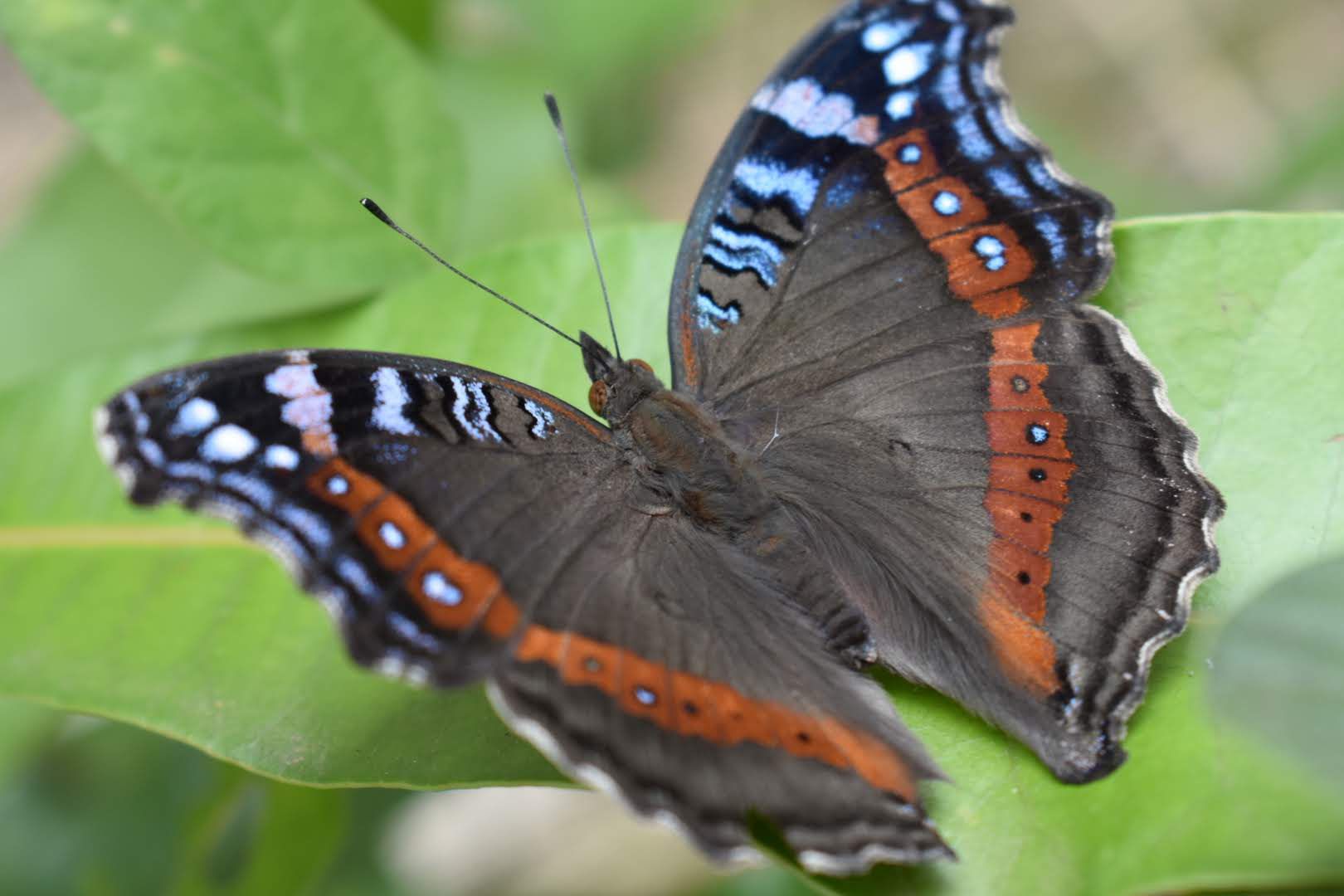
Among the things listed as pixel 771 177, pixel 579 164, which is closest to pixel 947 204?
pixel 771 177

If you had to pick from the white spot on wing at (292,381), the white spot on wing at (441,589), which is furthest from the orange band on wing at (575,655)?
the white spot on wing at (292,381)

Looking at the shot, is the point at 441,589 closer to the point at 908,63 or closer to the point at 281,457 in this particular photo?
the point at 281,457

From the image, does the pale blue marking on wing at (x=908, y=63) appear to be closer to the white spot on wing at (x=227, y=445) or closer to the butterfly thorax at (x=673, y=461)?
the butterfly thorax at (x=673, y=461)

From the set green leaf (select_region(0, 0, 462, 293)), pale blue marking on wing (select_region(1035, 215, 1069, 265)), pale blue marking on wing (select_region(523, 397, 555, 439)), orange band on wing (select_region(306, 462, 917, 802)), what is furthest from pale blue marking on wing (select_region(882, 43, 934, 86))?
orange band on wing (select_region(306, 462, 917, 802))

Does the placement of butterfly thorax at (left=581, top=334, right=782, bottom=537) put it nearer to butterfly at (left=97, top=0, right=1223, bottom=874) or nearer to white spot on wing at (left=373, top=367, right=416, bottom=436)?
butterfly at (left=97, top=0, right=1223, bottom=874)

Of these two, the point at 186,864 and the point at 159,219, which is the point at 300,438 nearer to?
the point at 186,864

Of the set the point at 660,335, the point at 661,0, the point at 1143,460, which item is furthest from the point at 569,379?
the point at 661,0

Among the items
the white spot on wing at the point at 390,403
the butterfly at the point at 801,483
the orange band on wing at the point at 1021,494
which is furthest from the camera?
the orange band on wing at the point at 1021,494
